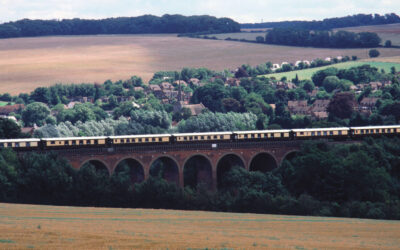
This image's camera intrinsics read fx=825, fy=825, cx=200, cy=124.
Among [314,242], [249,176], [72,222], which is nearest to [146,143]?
[249,176]

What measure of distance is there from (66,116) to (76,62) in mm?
57503

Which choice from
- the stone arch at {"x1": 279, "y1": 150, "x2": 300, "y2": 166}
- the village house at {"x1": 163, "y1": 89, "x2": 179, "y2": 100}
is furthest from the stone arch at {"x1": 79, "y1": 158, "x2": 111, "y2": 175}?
the village house at {"x1": 163, "y1": 89, "x2": 179, "y2": 100}

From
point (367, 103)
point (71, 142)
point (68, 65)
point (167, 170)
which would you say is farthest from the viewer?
point (68, 65)

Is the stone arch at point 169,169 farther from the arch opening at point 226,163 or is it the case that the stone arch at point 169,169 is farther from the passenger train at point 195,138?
the arch opening at point 226,163

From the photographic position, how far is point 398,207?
61.1 m

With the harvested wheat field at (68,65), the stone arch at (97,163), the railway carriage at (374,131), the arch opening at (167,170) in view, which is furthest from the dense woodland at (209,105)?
the arch opening at (167,170)

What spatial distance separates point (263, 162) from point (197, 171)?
6.70m

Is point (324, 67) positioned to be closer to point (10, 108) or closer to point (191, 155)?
point (10, 108)

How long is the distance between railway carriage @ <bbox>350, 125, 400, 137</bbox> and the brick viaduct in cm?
654

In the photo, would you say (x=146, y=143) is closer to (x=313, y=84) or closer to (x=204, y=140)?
(x=204, y=140)

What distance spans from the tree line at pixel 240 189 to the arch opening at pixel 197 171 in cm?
620

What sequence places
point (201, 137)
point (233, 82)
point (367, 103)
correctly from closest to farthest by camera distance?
point (201, 137) < point (367, 103) < point (233, 82)

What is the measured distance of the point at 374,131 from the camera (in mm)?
82500

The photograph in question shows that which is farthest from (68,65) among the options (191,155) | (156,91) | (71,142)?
(71,142)
